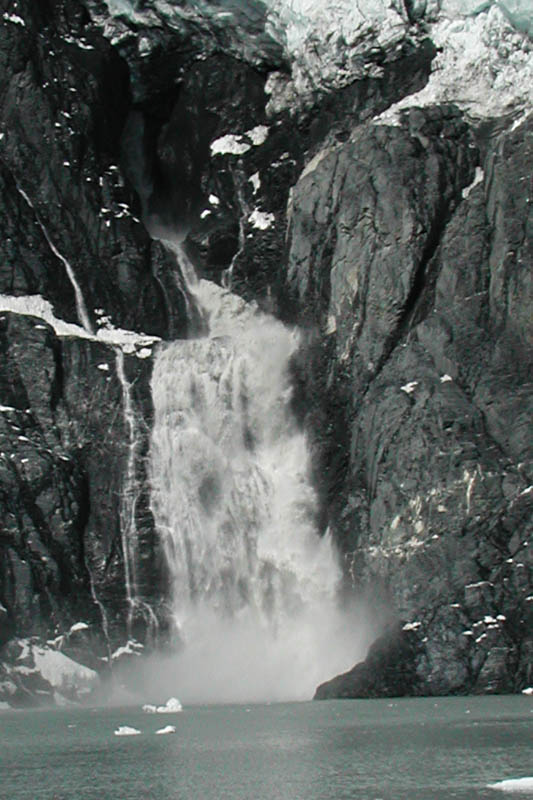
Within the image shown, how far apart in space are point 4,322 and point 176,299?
13638 millimetres

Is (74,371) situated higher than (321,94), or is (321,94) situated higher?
(321,94)

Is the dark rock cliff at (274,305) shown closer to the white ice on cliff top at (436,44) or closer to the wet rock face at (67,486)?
the wet rock face at (67,486)

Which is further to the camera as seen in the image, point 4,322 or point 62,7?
point 62,7

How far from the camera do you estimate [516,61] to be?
3994 inches

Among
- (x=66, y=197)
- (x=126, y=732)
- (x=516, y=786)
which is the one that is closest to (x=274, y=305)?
(x=66, y=197)

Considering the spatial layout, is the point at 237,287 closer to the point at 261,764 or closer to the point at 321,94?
the point at 321,94

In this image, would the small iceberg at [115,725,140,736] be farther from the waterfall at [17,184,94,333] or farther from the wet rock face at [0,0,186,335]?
the wet rock face at [0,0,186,335]

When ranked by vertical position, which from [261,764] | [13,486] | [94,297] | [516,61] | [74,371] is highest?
[516,61]

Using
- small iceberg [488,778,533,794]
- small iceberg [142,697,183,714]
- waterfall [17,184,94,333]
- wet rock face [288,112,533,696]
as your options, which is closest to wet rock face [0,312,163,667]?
waterfall [17,184,94,333]

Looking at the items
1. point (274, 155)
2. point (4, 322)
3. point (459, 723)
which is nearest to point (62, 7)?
point (274, 155)

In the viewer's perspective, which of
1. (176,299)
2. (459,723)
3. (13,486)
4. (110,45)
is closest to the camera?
(459,723)

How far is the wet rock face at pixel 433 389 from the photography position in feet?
267

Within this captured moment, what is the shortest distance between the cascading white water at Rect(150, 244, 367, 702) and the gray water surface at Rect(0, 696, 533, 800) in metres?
13.8

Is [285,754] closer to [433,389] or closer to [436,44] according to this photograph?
[433,389]
